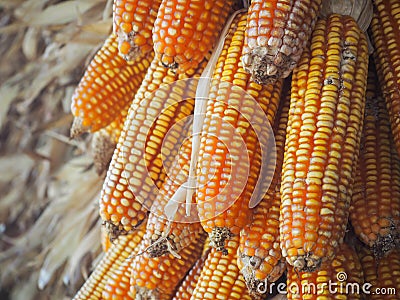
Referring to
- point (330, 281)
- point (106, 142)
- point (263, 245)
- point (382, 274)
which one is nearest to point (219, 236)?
point (263, 245)

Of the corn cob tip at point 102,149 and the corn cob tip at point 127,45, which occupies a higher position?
the corn cob tip at point 127,45

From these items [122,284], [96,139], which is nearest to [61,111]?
[96,139]

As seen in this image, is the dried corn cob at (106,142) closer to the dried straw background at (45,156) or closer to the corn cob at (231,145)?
the dried straw background at (45,156)

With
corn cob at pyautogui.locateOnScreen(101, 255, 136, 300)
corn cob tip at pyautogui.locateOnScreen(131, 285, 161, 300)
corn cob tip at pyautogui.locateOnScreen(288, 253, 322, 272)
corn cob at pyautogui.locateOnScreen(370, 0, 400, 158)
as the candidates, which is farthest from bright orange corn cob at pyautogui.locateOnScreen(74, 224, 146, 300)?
corn cob at pyautogui.locateOnScreen(370, 0, 400, 158)

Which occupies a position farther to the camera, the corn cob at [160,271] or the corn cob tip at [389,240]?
the corn cob at [160,271]

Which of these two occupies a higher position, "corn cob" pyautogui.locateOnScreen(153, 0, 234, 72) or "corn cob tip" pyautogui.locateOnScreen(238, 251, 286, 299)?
"corn cob" pyautogui.locateOnScreen(153, 0, 234, 72)

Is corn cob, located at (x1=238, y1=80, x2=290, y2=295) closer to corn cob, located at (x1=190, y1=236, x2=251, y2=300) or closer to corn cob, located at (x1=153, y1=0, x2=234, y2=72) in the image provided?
corn cob, located at (x1=190, y1=236, x2=251, y2=300)

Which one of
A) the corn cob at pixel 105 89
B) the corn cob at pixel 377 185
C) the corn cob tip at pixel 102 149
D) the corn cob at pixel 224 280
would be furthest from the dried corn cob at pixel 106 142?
the corn cob at pixel 377 185
